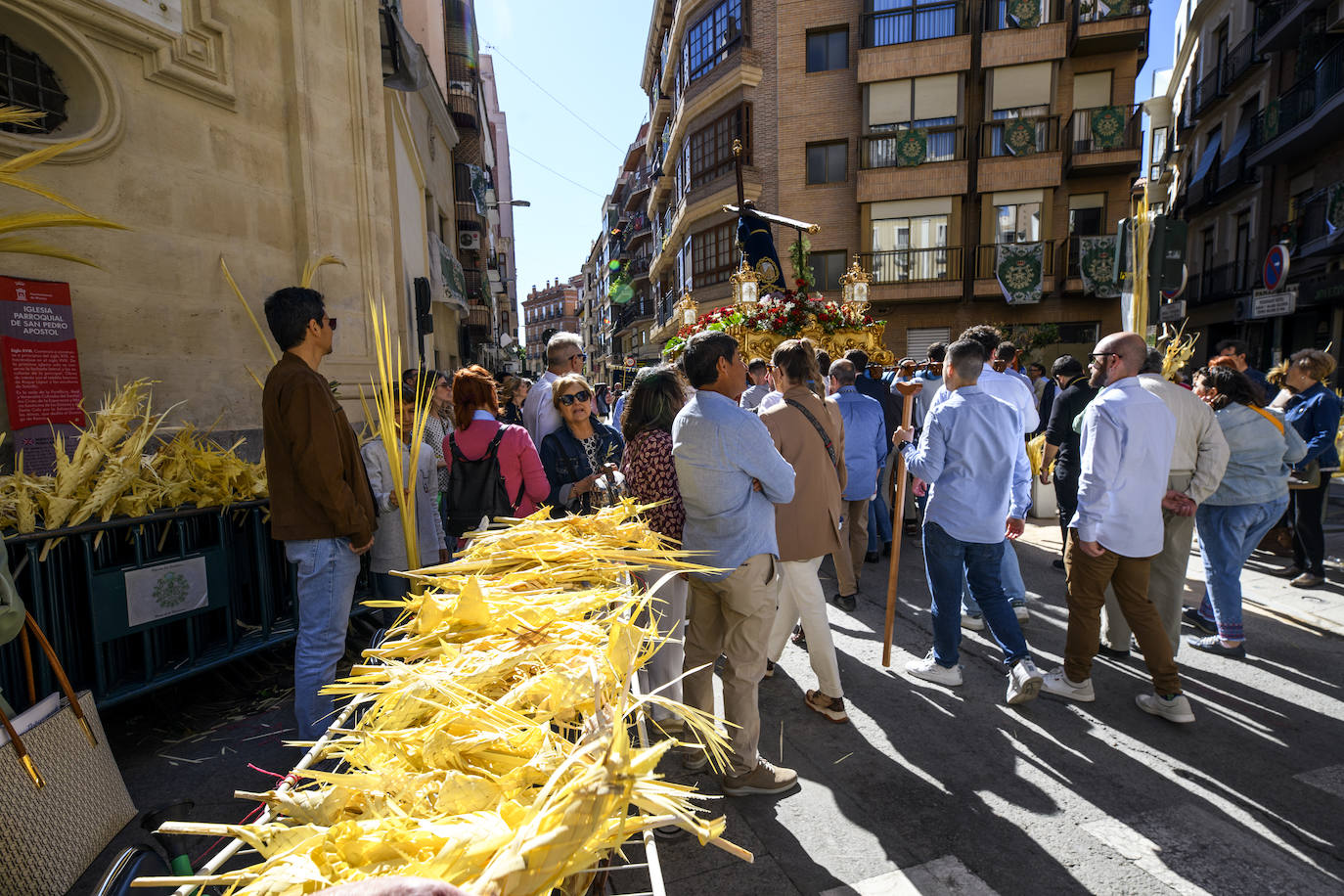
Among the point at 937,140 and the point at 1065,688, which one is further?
the point at 937,140

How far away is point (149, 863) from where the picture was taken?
2.56 meters

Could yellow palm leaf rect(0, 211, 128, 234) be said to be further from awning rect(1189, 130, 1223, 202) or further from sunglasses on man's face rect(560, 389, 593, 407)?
awning rect(1189, 130, 1223, 202)

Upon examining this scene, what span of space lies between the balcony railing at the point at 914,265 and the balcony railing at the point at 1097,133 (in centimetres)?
480

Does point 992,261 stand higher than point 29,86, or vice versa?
point 992,261

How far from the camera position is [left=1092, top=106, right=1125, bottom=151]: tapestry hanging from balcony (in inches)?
830

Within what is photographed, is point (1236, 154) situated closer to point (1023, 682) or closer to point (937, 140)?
point (937, 140)

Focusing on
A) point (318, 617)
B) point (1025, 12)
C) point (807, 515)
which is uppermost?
point (1025, 12)

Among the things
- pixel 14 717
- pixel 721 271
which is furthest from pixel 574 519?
pixel 721 271

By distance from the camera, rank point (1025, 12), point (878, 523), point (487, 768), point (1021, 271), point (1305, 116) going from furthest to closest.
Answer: point (1021, 271) → point (1025, 12) → point (1305, 116) → point (878, 523) → point (487, 768)

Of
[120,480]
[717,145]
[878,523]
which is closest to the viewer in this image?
[120,480]

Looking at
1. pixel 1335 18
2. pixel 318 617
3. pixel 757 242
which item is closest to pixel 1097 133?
pixel 1335 18

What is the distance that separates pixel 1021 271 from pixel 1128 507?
68.7ft

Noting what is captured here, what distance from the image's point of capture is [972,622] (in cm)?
523

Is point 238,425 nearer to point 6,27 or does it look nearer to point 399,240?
point 6,27
